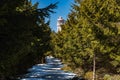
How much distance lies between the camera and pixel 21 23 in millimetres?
9938

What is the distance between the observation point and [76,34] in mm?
24766

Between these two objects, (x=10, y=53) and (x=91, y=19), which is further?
(x=91, y=19)

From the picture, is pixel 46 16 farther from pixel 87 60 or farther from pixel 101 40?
pixel 87 60

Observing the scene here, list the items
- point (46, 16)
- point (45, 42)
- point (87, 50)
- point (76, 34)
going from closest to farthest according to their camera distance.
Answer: point (46, 16) → point (87, 50) → point (76, 34) → point (45, 42)

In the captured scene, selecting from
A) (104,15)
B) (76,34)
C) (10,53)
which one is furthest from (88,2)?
(10,53)

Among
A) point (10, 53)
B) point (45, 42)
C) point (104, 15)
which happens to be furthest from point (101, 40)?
point (45, 42)

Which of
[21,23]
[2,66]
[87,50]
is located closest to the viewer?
[2,66]

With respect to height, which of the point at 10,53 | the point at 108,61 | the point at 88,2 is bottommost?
the point at 108,61

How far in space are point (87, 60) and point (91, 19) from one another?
5515 millimetres

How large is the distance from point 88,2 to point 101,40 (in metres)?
3.65

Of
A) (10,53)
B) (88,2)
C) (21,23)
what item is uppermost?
(88,2)

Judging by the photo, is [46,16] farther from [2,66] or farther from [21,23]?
[2,66]

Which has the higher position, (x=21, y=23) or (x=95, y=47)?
(x=21, y=23)

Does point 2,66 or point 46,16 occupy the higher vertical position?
point 46,16
